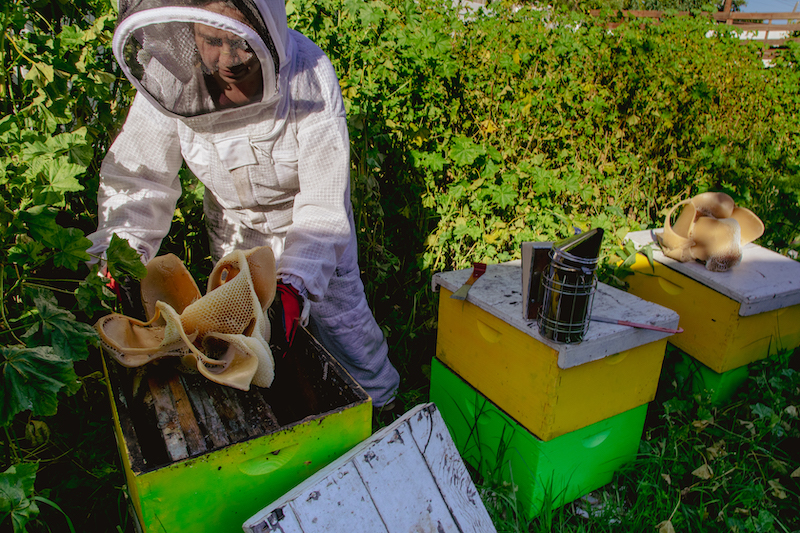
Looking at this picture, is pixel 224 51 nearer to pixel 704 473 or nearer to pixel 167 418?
pixel 167 418

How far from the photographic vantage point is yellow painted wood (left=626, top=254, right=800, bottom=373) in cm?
212

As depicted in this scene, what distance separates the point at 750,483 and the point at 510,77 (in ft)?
8.23

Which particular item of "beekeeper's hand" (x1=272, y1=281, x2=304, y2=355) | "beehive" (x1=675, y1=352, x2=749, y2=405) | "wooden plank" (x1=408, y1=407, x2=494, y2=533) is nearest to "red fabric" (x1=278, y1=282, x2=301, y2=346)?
"beekeeper's hand" (x1=272, y1=281, x2=304, y2=355)

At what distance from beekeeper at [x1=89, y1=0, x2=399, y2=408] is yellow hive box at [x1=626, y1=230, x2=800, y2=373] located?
57.8 inches

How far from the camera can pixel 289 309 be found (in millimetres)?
1460

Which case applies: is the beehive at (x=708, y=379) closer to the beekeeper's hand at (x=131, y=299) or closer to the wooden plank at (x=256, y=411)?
the wooden plank at (x=256, y=411)

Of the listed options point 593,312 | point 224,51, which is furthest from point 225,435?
point 593,312

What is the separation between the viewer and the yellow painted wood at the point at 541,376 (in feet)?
5.40

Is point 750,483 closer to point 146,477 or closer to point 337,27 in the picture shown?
point 146,477

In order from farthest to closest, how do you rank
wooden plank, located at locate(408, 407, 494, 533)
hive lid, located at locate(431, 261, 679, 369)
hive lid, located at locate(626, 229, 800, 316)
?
hive lid, located at locate(626, 229, 800, 316) → hive lid, located at locate(431, 261, 679, 369) → wooden plank, located at locate(408, 407, 494, 533)

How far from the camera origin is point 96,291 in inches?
45.4

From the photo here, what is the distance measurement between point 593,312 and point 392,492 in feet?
3.24

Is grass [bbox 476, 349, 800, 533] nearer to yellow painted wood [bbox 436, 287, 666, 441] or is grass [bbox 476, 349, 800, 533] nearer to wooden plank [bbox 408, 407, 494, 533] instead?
yellow painted wood [bbox 436, 287, 666, 441]

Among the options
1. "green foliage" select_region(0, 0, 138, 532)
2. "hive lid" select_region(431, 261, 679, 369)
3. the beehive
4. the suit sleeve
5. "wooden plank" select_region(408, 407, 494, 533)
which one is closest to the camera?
"green foliage" select_region(0, 0, 138, 532)
